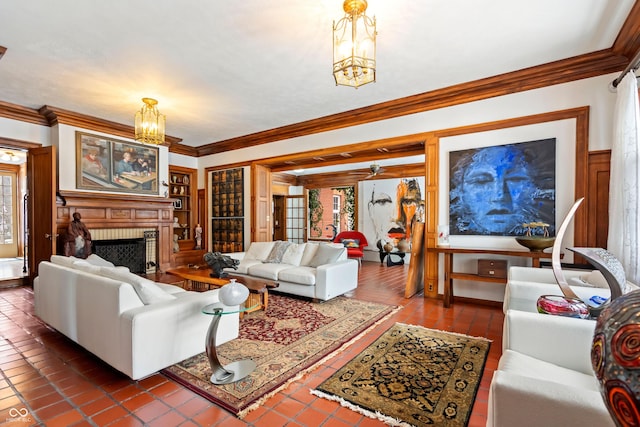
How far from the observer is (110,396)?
199 centimetres

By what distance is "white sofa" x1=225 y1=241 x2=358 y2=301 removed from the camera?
406 centimetres

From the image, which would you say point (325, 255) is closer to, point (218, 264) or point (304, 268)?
point (304, 268)

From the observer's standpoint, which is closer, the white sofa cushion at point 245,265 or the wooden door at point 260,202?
the white sofa cushion at point 245,265

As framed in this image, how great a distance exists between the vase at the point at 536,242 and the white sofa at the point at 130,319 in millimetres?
3189

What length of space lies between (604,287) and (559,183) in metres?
1.61

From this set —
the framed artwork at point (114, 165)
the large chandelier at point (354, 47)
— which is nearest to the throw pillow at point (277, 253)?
the framed artwork at point (114, 165)

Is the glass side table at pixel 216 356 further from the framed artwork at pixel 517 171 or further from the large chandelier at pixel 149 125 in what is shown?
the framed artwork at pixel 517 171

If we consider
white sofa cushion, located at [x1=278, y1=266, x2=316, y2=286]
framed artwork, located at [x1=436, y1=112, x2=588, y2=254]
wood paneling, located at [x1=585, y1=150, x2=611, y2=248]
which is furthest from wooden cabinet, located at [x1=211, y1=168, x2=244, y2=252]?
wood paneling, located at [x1=585, y1=150, x2=611, y2=248]

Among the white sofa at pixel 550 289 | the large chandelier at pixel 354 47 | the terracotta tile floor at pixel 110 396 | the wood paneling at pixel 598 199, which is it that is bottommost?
the terracotta tile floor at pixel 110 396

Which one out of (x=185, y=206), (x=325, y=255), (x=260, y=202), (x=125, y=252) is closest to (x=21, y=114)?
(x=125, y=252)

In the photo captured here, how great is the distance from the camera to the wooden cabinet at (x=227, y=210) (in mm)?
6715

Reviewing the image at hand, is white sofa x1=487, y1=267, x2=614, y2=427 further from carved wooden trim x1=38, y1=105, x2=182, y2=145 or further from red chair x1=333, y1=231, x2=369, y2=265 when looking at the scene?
carved wooden trim x1=38, y1=105, x2=182, y2=145

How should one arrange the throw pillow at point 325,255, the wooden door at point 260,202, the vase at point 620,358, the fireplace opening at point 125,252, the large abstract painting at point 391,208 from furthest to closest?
1. the large abstract painting at point 391,208
2. the wooden door at point 260,202
3. the fireplace opening at point 125,252
4. the throw pillow at point 325,255
5. the vase at point 620,358

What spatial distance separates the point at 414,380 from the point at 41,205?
5887 millimetres
